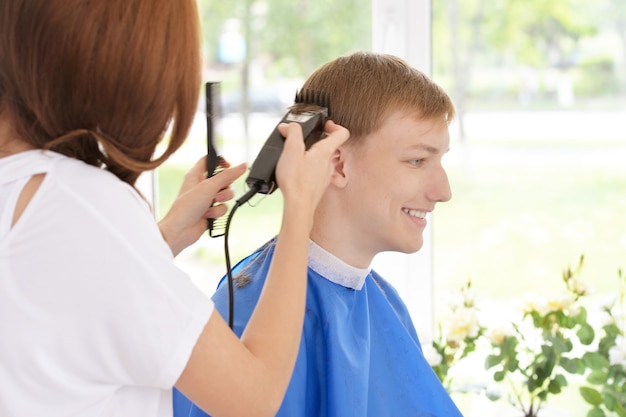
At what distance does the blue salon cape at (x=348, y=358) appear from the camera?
1.48 metres

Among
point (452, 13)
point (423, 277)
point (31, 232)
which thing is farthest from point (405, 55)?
point (31, 232)

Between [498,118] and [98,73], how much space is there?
1772 millimetres

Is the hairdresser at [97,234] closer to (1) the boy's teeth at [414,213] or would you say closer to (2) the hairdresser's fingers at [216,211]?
(2) the hairdresser's fingers at [216,211]

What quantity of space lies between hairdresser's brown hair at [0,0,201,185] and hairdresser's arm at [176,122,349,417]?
0.62 ft

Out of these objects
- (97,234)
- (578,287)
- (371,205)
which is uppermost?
(97,234)

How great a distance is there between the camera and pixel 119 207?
0.98 meters

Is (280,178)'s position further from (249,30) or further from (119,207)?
(249,30)

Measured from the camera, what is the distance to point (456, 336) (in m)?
2.28

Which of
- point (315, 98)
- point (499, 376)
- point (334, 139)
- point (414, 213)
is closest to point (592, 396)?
point (499, 376)

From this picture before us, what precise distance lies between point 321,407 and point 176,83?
730 millimetres

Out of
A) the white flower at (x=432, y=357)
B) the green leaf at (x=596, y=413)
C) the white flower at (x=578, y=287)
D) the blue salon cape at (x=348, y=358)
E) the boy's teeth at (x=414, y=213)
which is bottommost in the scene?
the green leaf at (x=596, y=413)

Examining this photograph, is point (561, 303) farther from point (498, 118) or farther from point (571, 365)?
point (498, 118)

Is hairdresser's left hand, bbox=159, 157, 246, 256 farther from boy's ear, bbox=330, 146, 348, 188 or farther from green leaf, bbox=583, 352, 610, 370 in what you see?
green leaf, bbox=583, 352, 610, 370

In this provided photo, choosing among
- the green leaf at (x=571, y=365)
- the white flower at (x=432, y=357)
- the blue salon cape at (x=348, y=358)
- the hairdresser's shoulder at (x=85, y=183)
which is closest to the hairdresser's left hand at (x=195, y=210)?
the blue salon cape at (x=348, y=358)
